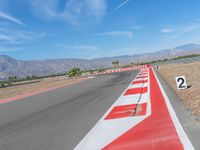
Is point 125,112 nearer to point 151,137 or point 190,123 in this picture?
point 190,123

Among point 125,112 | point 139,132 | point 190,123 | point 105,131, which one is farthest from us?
point 125,112

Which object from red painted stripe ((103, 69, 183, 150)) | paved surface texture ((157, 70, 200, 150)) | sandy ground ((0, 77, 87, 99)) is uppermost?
paved surface texture ((157, 70, 200, 150))

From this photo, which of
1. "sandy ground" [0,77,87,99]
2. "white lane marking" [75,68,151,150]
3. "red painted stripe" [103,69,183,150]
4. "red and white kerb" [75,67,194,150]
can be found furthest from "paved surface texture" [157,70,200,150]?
"sandy ground" [0,77,87,99]

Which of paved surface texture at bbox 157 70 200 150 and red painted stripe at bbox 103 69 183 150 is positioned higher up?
paved surface texture at bbox 157 70 200 150

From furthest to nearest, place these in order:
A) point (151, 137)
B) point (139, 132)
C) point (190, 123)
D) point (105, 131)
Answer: point (105, 131)
point (190, 123)
point (139, 132)
point (151, 137)

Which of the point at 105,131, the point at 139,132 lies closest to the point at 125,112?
the point at 105,131

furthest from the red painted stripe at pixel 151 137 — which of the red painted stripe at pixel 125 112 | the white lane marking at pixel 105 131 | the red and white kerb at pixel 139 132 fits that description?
the red painted stripe at pixel 125 112

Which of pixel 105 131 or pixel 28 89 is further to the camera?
pixel 28 89

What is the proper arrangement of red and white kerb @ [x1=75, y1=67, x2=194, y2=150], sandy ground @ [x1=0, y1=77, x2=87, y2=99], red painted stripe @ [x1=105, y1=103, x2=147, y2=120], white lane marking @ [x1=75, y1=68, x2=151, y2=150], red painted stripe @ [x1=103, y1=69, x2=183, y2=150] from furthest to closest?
1. sandy ground @ [x1=0, y1=77, x2=87, y2=99]
2. red painted stripe @ [x1=105, y1=103, x2=147, y2=120]
3. white lane marking @ [x1=75, y1=68, x2=151, y2=150]
4. red and white kerb @ [x1=75, y1=67, x2=194, y2=150]
5. red painted stripe @ [x1=103, y1=69, x2=183, y2=150]

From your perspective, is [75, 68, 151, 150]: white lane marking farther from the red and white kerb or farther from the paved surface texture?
the paved surface texture

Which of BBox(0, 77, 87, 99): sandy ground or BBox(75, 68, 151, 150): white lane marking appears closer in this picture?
BBox(75, 68, 151, 150): white lane marking

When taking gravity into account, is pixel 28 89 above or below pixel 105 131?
below

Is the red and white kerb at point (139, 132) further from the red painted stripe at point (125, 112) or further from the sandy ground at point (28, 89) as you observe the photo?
the sandy ground at point (28, 89)

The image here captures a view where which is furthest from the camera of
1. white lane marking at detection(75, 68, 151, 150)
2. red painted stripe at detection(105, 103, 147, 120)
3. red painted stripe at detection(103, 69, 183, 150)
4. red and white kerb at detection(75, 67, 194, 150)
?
red painted stripe at detection(105, 103, 147, 120)
